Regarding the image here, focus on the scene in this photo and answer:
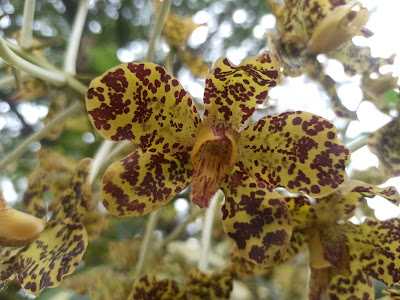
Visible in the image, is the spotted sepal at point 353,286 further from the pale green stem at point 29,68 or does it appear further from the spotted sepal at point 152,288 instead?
the pale green stem at point 29,68

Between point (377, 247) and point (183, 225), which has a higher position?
point (377, 247)

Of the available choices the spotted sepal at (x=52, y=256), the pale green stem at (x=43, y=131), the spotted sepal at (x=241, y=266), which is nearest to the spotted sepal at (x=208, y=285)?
the spotted sepal at (x=241, y=266)

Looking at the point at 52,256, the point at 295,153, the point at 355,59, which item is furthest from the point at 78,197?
the point at 355,59

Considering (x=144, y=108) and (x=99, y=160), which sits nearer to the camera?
(x=144, y=108)

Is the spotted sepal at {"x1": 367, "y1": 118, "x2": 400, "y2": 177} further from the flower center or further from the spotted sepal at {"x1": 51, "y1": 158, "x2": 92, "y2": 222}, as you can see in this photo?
the spotted sepal at {"x1": 51, "y1": 158, "x2": 92, "y2": 222}

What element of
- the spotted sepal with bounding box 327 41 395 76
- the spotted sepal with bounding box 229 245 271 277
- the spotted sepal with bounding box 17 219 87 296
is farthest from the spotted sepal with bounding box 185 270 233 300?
the spotted sepal with bounding box 327 41 395 76

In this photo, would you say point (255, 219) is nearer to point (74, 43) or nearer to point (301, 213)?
point (301, 213)

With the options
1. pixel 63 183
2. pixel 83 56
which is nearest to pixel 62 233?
pixel 63 183
